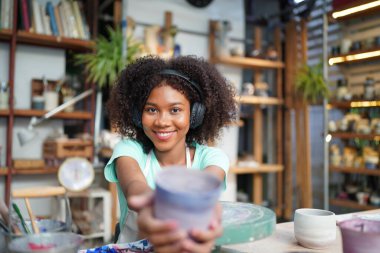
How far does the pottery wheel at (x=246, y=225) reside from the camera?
78 cm

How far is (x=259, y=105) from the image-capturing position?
473 centimetres

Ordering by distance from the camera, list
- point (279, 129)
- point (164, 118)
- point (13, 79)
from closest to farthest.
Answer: point (164, 118) < point (13, 79) < point (279, 129)

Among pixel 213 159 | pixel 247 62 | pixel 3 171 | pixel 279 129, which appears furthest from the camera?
pixel 279 129

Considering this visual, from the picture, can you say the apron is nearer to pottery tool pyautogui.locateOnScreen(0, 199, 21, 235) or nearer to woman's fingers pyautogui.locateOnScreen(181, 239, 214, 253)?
pottery tool pyautogui.locateOnScreen(0, 199, 21, 235)

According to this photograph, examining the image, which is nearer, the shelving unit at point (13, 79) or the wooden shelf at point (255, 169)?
the shelving unit at point (13, 79)

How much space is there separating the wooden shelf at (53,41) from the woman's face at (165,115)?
2516 mm

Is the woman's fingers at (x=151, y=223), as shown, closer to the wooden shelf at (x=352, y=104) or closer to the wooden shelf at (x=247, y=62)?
the wooden shelf at (x=352, y=104)

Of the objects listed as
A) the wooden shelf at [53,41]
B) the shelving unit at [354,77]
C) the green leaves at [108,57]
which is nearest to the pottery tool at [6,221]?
the green leaves at [108,57]

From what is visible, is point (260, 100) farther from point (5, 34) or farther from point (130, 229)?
point (130, 229)

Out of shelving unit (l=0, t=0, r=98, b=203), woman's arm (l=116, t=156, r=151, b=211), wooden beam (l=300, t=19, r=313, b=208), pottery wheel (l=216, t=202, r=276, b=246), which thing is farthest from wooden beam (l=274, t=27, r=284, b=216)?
pottery wheel (l=216, t=202, r=276, b=246)

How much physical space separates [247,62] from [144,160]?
3.15m

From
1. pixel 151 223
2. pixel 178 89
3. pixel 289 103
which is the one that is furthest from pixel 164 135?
pixel 289 103

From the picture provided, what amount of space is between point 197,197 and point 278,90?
4.44 meters

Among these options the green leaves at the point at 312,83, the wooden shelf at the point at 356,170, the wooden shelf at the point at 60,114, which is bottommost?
Result: the wooden shelf at the point at 356,170
